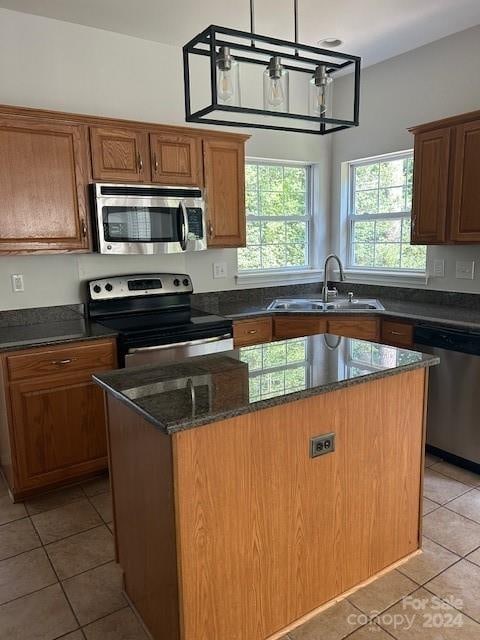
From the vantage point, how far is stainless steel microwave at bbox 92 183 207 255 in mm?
3029

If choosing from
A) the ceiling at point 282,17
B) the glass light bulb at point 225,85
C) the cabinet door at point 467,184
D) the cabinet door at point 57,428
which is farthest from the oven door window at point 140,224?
the cabinet door at point 467,184

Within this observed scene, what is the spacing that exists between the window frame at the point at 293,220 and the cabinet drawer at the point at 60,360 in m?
1.60

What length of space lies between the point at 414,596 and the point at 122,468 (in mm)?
1271

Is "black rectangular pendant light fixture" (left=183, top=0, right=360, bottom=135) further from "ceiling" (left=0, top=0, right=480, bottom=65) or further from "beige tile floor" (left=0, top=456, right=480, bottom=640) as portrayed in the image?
"beige tile floor" (left=0, top=456, right=480, bottom=640)

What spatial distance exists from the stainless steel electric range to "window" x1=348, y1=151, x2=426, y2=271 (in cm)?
171

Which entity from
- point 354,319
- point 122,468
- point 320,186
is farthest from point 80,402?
point 320,186

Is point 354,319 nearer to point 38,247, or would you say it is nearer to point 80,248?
point 80,248

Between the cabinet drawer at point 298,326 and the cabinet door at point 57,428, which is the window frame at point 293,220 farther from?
the cabinet door at point 57,428

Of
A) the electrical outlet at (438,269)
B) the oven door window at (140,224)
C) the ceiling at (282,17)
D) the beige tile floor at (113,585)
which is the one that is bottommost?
the beige tile floor at (113,585)

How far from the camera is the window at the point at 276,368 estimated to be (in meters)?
1.61

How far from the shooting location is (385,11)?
2.98 m

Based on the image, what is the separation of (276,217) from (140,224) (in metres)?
1.60

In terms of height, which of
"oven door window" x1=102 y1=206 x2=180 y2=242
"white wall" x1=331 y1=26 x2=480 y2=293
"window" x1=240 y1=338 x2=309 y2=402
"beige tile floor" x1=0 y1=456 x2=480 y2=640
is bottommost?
"beige tile floor" x1=0 y1=456 x2=480 y2=640

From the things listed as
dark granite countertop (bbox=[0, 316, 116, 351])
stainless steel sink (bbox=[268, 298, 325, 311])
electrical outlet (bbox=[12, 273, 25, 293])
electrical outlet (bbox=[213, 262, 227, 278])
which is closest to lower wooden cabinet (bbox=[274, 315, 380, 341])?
stainless steel sink (bbox=[268, 298, 325, 311])
